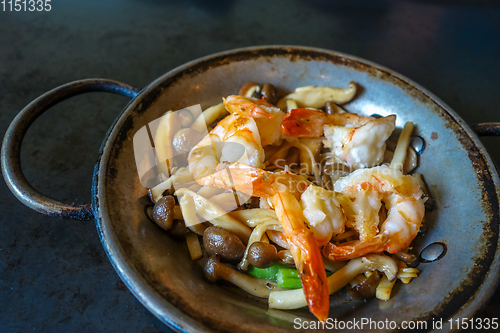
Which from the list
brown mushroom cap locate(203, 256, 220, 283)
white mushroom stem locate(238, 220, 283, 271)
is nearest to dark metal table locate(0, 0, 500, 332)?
brown mushroom cap locate(203, 256, 220, 283)

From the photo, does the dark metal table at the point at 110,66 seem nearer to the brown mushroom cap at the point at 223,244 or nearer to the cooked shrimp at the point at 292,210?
the brown mushroom cap at the point at 223,244

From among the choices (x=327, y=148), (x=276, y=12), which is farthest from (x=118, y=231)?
(x=276, y=12)

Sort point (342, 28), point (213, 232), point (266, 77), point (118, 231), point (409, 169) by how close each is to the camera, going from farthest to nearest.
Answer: point (342, 28) < point (266, 77) < point (409, 169) < point (213, 232) < point (118, 231)

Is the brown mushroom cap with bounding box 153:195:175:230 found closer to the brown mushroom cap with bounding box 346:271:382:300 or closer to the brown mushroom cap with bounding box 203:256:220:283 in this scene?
the brown mushroom cap with bounding box 203:256:220:283

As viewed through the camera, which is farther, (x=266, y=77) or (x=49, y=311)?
(x=266, y=77)

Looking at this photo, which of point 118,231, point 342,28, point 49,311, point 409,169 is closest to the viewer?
point 118,231

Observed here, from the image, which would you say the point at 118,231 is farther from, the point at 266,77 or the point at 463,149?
the point at 463,149

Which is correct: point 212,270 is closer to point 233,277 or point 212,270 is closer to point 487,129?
point 233,277
